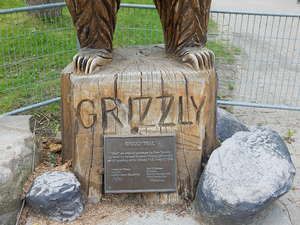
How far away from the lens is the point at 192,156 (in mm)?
2775

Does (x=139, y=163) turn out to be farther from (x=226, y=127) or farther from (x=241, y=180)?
(x=226, y=127)

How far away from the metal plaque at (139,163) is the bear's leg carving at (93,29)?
49cm

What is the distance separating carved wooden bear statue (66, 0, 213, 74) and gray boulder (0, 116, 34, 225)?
0.67 metres

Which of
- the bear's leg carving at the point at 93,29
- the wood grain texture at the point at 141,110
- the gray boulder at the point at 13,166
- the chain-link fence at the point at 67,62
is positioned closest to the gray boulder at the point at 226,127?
the wood grain texture at the point at 141,110

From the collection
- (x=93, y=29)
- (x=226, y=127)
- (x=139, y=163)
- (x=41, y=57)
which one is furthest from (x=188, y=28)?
(x=41, y=57)

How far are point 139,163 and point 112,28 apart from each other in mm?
884

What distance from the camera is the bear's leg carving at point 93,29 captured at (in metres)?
2.68

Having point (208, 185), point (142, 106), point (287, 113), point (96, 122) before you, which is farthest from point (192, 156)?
point (287, 113)

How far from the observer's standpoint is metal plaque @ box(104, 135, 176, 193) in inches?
106

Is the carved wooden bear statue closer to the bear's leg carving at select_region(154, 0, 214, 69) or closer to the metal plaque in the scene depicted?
the bear's leg carving at select_region(154, 0, 214, 69)

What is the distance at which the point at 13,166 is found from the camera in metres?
2.74

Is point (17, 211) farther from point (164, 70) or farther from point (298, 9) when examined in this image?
point (298, 9)

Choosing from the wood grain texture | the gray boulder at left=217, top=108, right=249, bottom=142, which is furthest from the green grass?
the wood grain texture

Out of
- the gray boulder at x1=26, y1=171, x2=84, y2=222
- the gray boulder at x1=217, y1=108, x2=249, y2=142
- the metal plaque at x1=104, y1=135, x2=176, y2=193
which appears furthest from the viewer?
the gray boulder at x1=217, y1=108, x2=249, y2=142
